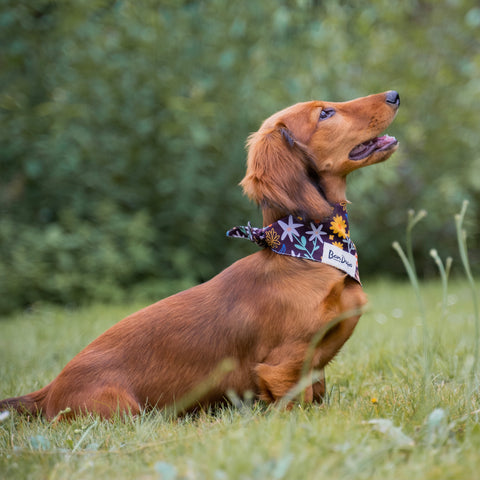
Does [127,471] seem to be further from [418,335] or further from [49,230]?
[49,230]

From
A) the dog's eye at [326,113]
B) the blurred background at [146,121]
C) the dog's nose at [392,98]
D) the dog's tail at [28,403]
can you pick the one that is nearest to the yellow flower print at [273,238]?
the dog's eye at [326,113]

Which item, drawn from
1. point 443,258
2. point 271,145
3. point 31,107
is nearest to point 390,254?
point 443,258

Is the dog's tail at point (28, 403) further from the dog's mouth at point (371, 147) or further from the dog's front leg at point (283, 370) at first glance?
the dog's mouth at point (371, 147)

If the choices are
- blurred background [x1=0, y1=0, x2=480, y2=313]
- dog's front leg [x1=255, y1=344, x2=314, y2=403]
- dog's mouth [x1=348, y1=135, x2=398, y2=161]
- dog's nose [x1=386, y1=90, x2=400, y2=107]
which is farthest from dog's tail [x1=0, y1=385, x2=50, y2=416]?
blurred background [x1=0, y1=0, x2=480, y2=313]

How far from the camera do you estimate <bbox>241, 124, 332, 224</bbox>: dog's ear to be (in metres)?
2.45

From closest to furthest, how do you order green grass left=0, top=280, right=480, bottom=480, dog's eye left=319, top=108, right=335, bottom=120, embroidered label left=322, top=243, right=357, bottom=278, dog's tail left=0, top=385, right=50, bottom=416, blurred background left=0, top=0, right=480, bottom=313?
green grass left=0, top=280, right=480, bottom=480 < embroidered label left=322, top=243, right=357, bottom=278 < dog's tail left=0, top=385, right=50, bottom=416 < dog's eye left=319, top=108, right=335, bottom=120 < blurred background left=0, top=0, right=480, bottom=313

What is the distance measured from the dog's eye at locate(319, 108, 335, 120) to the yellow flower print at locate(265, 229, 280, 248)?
64cm

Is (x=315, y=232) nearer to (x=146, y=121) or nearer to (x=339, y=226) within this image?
(x=339, y=226)

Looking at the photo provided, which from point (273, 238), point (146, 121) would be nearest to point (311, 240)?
point (273, 238)

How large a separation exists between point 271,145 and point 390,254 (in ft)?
23.3

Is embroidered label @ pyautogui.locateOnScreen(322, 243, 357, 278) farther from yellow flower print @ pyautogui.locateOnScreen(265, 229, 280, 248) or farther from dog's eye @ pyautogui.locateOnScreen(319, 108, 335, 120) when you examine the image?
dog's eye @ pyautogui.locateOnScreen(319, 108, 335, 120)

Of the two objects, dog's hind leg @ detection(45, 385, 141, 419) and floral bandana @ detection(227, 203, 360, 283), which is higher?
floral bandana @ detection(227, 203, 360, 283)

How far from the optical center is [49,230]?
22.9 feet

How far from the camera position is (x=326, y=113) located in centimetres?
269
